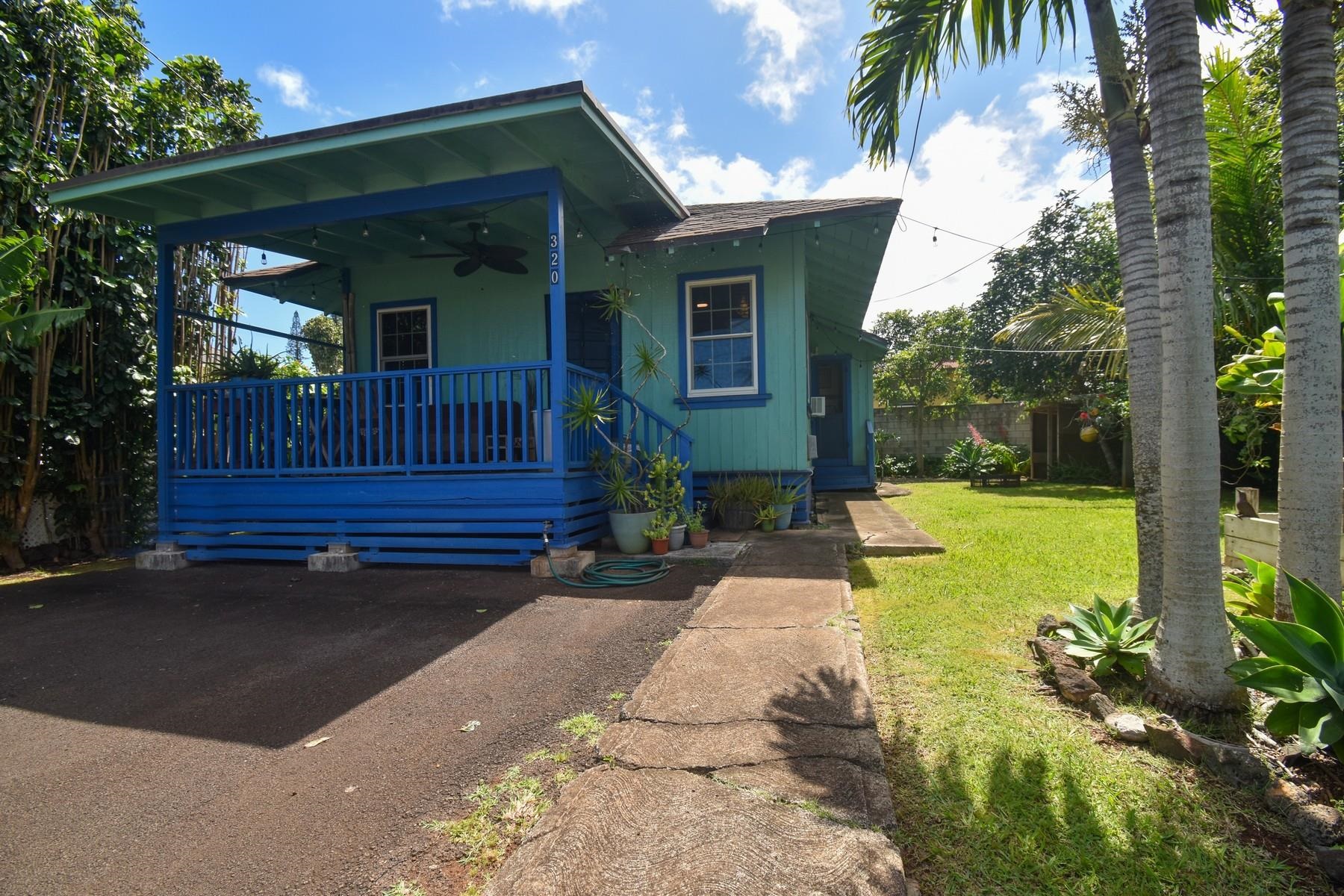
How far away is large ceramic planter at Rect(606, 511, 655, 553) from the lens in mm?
5750

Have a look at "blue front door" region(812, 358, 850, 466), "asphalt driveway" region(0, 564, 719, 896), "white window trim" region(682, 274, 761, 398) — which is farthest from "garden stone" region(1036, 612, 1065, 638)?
"blue front door" region(812, 358, 850, 466)

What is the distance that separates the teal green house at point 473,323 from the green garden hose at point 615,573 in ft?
1.05

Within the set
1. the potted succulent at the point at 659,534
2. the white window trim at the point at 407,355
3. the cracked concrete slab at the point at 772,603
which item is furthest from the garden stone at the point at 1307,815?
the white window trim at the point at 407,355

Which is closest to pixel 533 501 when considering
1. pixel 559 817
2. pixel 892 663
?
pixel 892 663

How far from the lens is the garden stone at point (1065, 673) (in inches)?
104

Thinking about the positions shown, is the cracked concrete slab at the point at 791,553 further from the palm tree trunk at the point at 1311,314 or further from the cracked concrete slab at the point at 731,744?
the palm tree trunk at the point at 1311,314

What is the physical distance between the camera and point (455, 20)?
734 centimetres

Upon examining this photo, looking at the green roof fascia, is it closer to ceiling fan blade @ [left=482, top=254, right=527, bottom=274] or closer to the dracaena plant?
ceiling fan blade @ [left=482, top=254, right=527, bottom=274]

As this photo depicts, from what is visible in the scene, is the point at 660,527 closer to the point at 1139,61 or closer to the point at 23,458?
the point at 1139,61

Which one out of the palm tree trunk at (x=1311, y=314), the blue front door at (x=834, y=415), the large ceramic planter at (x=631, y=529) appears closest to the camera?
the palm tree trunk at (x=1311, y=314)

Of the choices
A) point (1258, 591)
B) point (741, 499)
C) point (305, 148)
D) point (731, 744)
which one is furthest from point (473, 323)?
point (1258, 591)

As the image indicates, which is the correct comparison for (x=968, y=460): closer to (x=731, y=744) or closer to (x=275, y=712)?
(x=731, y=744)

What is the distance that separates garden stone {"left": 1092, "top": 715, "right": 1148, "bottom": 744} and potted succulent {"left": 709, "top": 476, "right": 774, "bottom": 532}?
14.9 feet

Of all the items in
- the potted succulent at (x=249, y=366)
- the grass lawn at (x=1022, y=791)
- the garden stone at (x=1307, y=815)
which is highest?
the potted succulent at (x=249, y=366)
